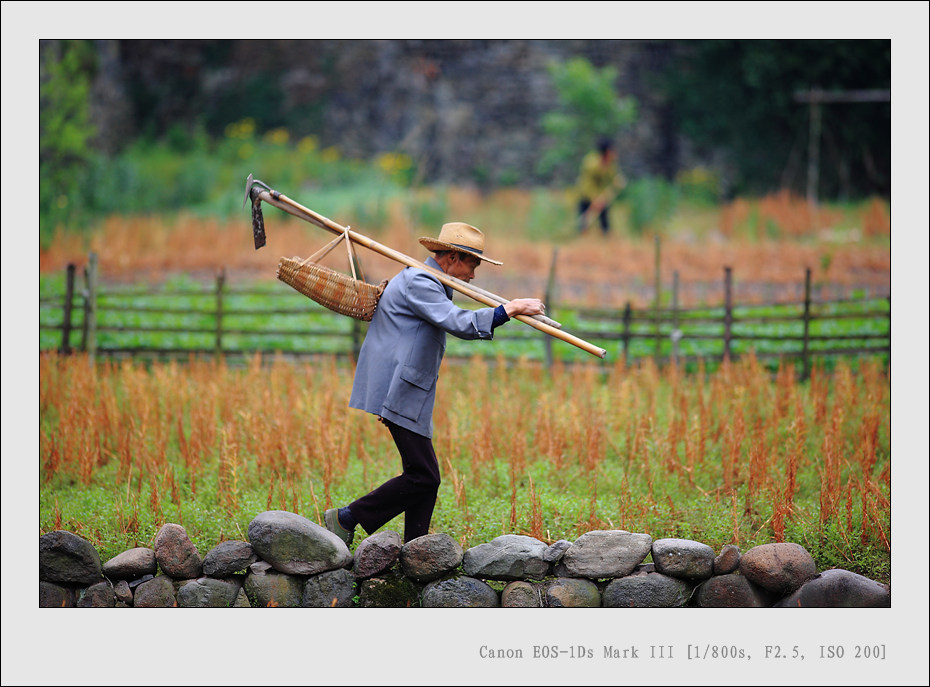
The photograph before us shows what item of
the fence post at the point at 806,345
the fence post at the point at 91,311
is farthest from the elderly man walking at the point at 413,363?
the fence post at the point at 806,345

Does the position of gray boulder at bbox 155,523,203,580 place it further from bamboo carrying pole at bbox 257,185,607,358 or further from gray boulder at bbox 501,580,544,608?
bamboo carrying pole at bbox 257,185,607,358

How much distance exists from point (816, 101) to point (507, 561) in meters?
13.6

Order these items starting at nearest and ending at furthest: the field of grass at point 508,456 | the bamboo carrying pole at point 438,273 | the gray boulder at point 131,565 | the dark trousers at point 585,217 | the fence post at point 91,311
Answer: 1. the bamboo carrying pole at point 438,273
2. the gray boulder at point 131,565
3. the field of grass at point 508,456
4. the fence post at point 91,311
5. the dark trousers at point 585,217

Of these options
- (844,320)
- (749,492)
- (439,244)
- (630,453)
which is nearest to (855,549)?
(749,492)

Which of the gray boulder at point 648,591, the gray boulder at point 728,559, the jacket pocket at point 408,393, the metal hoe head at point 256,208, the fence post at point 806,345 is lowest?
the gray boulder at point 648,591

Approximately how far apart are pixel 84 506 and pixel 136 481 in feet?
1.25

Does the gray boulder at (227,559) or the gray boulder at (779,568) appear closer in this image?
the gray boulder at (779,568)

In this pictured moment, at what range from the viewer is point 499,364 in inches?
296

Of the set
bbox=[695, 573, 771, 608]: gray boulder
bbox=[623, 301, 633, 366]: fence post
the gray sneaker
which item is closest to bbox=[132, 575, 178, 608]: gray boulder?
the gray sneaker

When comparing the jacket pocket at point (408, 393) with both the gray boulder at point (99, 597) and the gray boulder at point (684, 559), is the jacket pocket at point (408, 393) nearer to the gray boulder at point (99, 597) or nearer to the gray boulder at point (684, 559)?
the gray boulder at point (684, 559)

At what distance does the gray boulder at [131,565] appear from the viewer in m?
4.32

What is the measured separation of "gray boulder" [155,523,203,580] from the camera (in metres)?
4.30

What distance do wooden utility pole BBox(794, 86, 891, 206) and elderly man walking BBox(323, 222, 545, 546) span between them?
484 inches

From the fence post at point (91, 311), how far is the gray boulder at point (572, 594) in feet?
16.2
